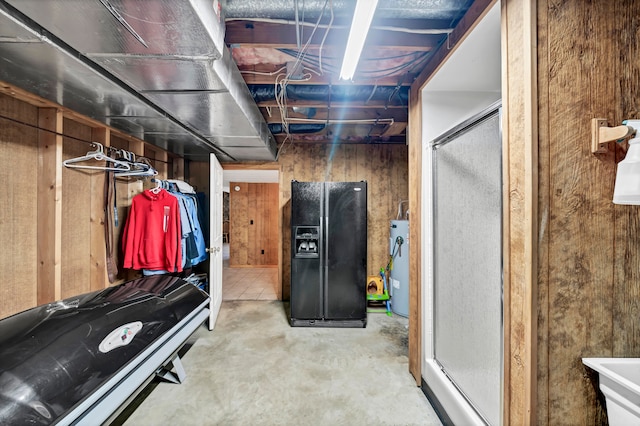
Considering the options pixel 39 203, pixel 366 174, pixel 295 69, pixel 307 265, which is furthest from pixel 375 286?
pixel 39 203

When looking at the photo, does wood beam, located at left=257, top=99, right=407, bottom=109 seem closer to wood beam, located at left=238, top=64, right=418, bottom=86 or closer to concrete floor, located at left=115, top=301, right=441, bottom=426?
wood beam, located at left=238, top=64, right=418, bottom=86

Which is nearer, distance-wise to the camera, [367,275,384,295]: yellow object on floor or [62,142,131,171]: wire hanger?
[62,142,131,171]: wire hanger

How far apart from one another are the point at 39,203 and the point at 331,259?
2622 mm

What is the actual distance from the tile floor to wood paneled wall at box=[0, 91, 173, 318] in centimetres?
229

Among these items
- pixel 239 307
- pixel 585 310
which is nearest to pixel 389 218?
pixel 239 307

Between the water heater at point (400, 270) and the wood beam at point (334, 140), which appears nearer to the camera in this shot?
the water heater at point (400, 270)

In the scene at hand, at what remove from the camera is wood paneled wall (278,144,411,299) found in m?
4.06

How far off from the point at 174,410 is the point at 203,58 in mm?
2274

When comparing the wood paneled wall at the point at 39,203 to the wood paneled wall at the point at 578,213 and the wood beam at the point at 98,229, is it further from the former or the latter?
the wood paneled wall at the point at 578,213

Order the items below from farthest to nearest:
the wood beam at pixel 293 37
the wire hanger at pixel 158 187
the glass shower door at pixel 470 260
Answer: the wire hanger at pixel 158 187, the wood beam at pixel 293 37, the glass shower door at pixel 470 260

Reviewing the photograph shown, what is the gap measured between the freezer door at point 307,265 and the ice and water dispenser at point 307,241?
3cm

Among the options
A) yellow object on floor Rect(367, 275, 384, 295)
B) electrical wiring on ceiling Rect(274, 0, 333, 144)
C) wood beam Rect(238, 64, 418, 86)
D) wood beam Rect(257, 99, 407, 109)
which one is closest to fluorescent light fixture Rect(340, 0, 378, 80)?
electrical wiring on ceiling Rect(274, 0, 333, 144)

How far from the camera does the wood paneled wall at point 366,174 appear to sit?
4.06m

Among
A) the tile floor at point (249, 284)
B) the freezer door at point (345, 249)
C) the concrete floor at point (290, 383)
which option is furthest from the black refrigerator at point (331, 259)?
the tile floor at point (249, 284)
